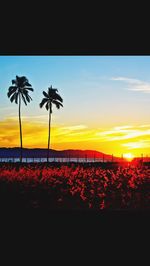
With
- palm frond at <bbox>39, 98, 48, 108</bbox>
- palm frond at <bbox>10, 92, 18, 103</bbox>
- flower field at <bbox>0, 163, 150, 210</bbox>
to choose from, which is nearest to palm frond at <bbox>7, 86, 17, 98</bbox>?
palm frond at <bbox>10, 92, 18, 103</bbox>

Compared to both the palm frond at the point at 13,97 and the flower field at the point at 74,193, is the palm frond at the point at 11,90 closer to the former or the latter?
the palm frond at the point at 13,97

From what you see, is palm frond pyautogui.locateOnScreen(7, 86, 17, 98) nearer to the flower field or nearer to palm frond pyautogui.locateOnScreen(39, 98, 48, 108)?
palm frond pyautogui.locateOnScreen(39, 98, 48, 108)

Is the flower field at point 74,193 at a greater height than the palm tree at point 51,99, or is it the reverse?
the palm tree at point 51,99

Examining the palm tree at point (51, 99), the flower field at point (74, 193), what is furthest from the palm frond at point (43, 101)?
the flower field at point (74, 193)

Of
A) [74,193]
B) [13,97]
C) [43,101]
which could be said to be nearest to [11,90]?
[13,97]

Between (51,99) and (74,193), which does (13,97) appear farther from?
(74,193)

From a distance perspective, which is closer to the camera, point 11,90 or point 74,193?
point 74,193

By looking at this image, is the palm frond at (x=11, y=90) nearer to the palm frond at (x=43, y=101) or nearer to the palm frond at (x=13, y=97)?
the palm frond at (x=13, y=97)

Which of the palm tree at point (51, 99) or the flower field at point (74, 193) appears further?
the palm tree at point (51, 99)
